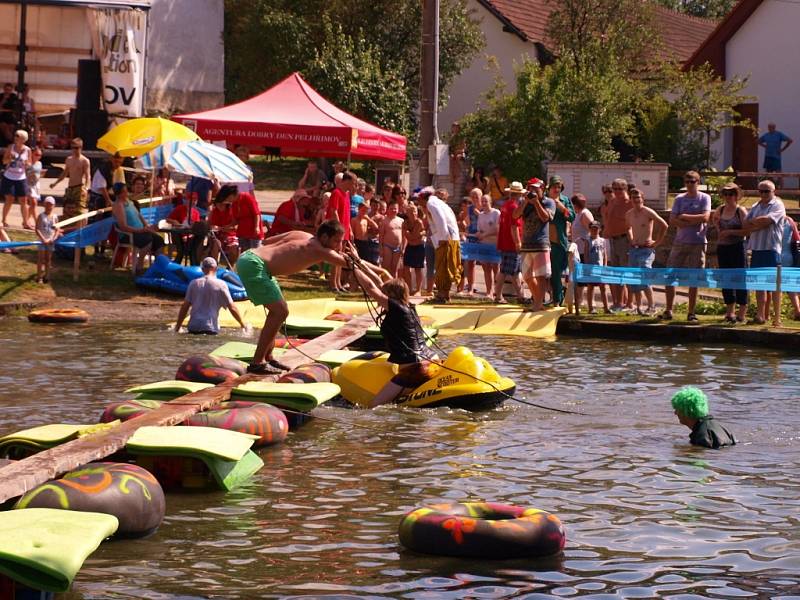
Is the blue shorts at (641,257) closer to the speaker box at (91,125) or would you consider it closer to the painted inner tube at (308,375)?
the painted inner tube at (308,375)

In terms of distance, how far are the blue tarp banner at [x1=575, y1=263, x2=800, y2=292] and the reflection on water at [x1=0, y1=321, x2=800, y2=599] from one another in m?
1.75

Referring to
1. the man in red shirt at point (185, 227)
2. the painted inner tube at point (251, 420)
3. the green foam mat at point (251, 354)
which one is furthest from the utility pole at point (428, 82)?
the painted inner tube at point (251, 420)

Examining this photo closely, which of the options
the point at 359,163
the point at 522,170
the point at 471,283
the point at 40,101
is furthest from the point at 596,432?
the point at 359,163

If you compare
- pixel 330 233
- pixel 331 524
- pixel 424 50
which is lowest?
pixel 331 524

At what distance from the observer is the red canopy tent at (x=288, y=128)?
24.9 m

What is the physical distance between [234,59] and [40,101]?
1042 cm

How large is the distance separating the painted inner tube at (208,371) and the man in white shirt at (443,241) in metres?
7.89

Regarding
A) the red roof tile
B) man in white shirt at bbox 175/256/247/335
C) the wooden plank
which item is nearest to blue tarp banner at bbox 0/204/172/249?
man in white shirt at bbox 175/256/247/335

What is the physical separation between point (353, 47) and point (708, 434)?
27.7 m

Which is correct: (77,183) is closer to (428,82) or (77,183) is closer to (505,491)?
(428,82)

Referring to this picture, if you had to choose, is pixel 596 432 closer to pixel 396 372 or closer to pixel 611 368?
pixel 396 372

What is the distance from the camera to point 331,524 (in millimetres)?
9344

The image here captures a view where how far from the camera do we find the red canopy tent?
24.9 meters

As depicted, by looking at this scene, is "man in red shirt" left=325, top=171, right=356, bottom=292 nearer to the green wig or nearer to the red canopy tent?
the red canopy tent
